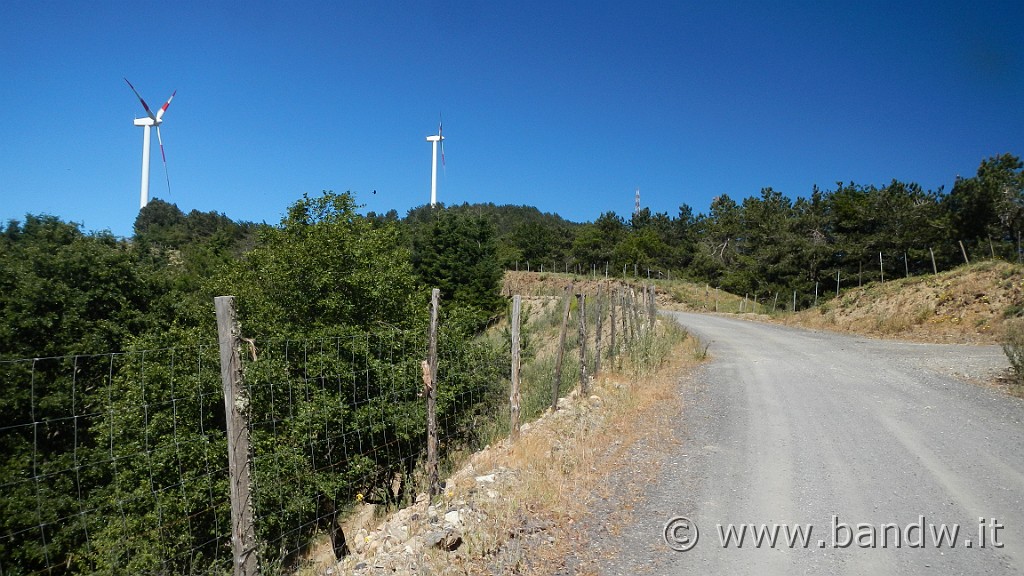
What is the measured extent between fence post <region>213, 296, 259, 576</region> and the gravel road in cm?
256

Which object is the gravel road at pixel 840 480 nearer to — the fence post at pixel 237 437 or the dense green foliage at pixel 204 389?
the fence post at pixel 237 437

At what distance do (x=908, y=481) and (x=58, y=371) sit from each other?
55.3ft

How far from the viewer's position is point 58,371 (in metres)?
13.6

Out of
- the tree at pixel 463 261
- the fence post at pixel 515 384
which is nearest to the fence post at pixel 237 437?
the fence post at pixel 515 384

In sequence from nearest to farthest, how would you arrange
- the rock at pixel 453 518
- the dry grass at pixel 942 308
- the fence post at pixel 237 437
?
the fence post at pixel 237 437
the rock at pixel 453 518
the dry grass at pixel 942 308

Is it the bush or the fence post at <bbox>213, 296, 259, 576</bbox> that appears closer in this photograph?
the fence post at <bbox>213, 296, 259, 576</bbox>

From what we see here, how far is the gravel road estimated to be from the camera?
4.33m

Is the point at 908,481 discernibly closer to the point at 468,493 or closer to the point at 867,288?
the point at 468,493

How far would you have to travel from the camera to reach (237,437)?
12.3ft

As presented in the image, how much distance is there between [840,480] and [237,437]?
5.76 meters

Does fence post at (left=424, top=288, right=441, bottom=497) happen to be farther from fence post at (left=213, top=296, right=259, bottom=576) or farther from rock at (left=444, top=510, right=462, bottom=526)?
fence post at (left=213, top=296, right=259, bottom=576)

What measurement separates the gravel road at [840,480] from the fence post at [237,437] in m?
2.56

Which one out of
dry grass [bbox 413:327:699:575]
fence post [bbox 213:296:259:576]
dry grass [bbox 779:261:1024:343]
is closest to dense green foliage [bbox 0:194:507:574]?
dry grass [bbox 413:327:699:575]

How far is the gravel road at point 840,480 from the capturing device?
4.33 m
